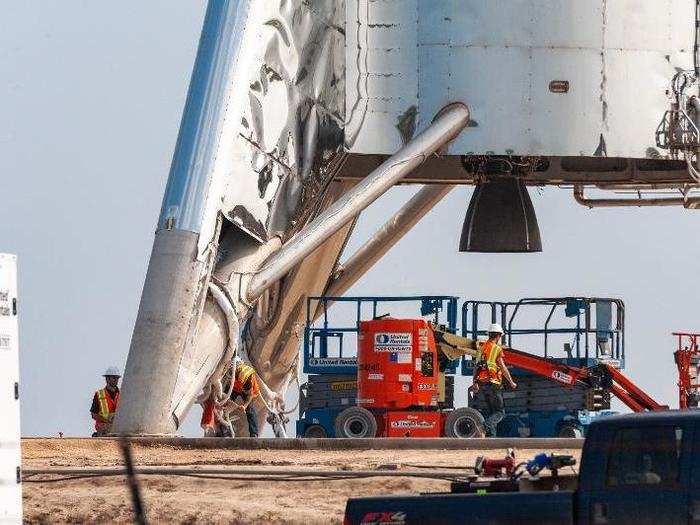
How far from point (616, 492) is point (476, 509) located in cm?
103

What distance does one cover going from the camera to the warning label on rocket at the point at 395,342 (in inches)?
1331

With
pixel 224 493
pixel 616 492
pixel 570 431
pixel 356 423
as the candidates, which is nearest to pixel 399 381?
pixel 356 423

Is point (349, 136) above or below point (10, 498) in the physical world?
above

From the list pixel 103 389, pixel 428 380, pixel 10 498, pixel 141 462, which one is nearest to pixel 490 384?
pixel 428 380

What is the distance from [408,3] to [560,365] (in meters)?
6.66

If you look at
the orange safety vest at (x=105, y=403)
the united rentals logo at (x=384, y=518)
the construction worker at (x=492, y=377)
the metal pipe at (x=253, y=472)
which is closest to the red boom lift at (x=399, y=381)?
the construction worker at (x=492, y=377)

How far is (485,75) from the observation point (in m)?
34.9

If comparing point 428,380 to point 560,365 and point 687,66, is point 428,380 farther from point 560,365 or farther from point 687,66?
point 687,66

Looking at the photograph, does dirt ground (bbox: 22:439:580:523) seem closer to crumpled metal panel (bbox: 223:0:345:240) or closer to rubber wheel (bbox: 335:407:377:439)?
crumpled metal panel (bbox: 223:0:345:240)

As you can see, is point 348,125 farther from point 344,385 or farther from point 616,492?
point 616,492

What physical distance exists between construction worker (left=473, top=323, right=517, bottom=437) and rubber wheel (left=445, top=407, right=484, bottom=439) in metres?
0.14

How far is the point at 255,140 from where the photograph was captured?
31.3 m

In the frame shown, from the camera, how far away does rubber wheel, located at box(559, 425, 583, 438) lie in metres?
33.9

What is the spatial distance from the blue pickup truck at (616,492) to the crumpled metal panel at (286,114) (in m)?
15.6
